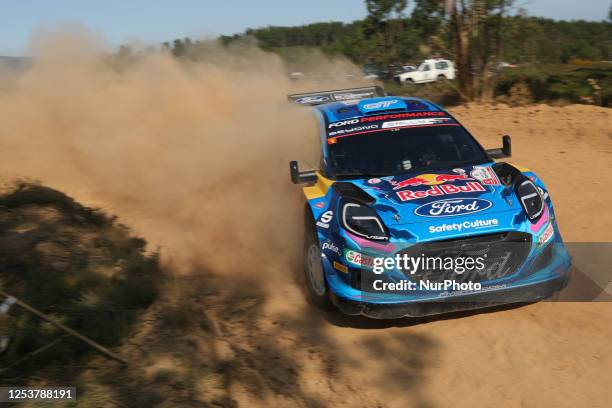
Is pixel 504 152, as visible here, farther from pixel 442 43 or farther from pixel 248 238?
pixel 442 43

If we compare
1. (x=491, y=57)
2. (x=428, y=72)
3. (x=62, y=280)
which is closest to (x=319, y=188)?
(x=62, y=280)

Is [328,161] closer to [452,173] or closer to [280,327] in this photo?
[452,173]

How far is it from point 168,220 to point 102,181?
2.56 m

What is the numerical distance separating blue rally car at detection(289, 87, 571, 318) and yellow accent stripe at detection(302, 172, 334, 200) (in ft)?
0.07

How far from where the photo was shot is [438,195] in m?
5.18

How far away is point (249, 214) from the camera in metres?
7.86

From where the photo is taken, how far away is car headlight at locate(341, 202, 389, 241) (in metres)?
4.89

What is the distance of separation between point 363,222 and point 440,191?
0.76 meters

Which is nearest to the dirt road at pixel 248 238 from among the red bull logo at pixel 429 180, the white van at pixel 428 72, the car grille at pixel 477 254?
the car grille at pixel 477 254

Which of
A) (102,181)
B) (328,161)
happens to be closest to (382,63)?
(102,181)

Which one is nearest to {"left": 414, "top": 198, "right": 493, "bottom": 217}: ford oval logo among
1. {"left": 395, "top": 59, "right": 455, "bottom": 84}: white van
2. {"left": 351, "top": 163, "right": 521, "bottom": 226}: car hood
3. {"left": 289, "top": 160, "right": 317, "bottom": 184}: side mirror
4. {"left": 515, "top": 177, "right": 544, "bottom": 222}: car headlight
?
{"left": 351, "top": 163, "right": 521, "bottom": 226}: car hood

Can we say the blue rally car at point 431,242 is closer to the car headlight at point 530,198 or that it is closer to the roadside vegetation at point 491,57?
the car headlight at point 530,198

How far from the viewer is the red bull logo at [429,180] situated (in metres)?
5.44

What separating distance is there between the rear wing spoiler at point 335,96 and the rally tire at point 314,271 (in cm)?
334
